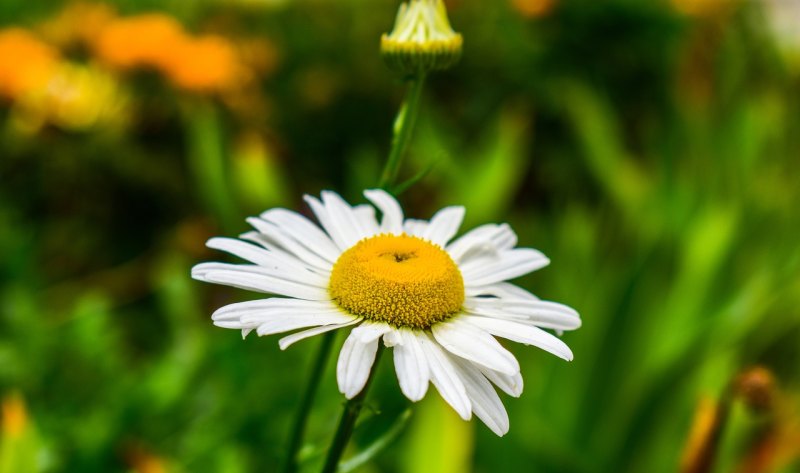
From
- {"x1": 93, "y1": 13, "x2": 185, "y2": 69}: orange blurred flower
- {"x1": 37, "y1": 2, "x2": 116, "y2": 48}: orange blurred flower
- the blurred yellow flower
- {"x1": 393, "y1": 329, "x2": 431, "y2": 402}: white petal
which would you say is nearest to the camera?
{"x1": 393, "y1": 329, "x2": 431, "y2": 402}: white petal

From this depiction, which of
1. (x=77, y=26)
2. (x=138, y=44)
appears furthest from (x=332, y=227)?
(x=77, y=26)

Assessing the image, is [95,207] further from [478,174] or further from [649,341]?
[649,341]

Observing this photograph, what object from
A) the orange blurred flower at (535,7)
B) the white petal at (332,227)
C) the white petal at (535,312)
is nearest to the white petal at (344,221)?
the white petal at (332,227)

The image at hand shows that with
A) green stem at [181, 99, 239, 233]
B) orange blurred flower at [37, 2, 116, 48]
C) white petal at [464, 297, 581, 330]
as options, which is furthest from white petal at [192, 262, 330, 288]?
orange blurred flower at [37, 2, 116, 48]

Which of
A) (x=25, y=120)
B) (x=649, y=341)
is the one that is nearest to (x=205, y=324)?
(x=25, y=120)

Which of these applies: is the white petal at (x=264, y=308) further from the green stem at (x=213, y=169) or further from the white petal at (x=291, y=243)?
the green stem at (x=213, y=169)

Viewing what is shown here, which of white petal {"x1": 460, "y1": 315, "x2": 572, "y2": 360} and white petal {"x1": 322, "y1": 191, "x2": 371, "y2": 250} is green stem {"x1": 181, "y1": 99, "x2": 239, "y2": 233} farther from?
white petal {"x1": 460, "y1": 315, "x2": 572, "y2": 360}
